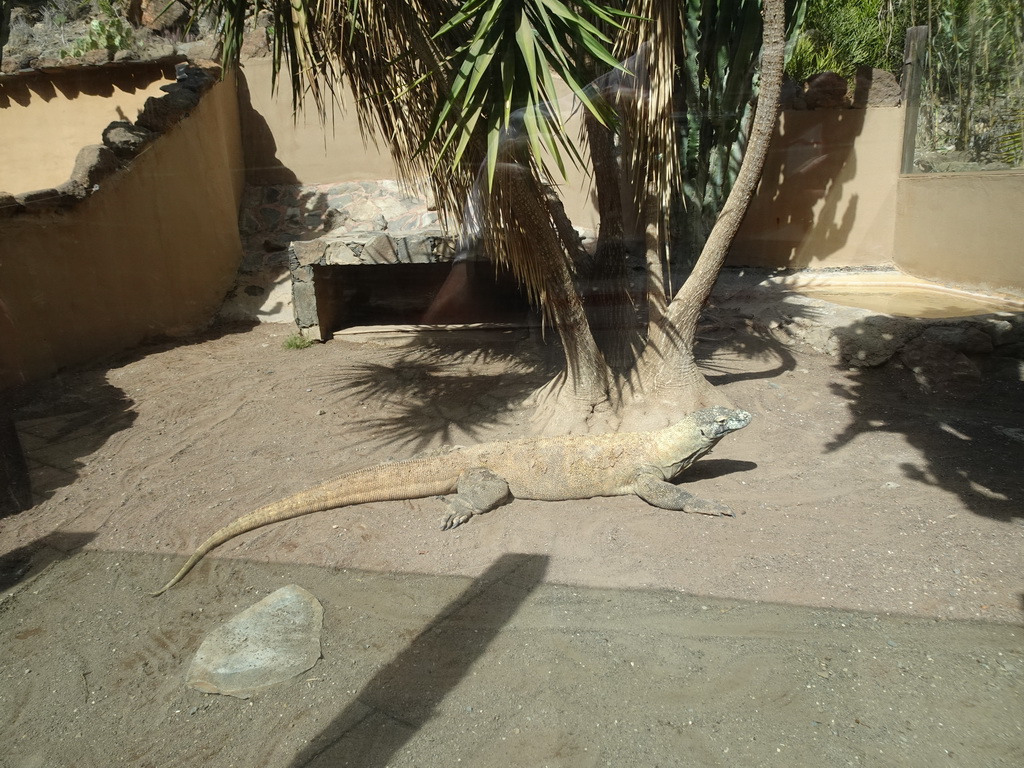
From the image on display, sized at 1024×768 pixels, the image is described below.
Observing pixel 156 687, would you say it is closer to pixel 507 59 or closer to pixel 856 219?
pixel 507 59

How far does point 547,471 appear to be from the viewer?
4613mm

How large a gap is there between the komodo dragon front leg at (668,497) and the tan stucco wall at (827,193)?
574cm

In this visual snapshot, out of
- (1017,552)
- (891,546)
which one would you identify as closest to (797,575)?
(891,546)

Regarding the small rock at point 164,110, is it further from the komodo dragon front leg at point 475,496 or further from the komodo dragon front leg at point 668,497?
the komodo dragon front leg at point 668,497

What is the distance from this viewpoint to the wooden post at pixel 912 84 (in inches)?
299

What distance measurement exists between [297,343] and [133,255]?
80.8 inches

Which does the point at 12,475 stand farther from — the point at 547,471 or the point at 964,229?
the point at 964,229

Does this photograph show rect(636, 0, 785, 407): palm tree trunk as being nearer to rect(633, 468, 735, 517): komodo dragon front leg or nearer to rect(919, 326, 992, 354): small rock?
rect(633, 468, 735, 517): komodo dragon front leg

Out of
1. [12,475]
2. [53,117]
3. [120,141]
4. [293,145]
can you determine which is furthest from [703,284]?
[53,117]

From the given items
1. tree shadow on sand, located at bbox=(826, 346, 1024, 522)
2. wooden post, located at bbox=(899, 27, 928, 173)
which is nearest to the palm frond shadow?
tree shadow on sand, located at bbox=(826, 346, 1024, 522)

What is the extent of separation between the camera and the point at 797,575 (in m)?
3.50

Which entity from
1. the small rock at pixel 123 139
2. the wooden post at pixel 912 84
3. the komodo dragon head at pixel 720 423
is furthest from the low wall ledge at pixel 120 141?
the wooden post at pixel 912 84

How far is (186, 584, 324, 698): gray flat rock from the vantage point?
2.93 meters

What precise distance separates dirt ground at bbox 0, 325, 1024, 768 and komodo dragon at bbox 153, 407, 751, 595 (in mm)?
134
